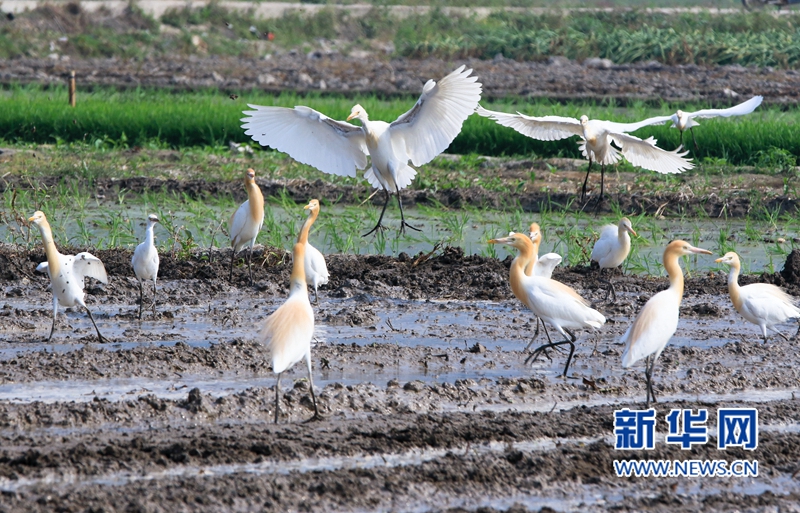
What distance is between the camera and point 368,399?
5.37 meters

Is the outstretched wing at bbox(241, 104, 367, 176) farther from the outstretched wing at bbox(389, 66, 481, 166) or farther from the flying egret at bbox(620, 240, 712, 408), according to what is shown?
the flying egret at bbox(620, 240, 712, 408)

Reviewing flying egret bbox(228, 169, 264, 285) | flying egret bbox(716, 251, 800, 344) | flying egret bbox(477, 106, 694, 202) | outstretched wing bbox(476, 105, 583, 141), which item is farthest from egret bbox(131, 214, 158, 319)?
outstretched wing bbox(476, 105, 583, 141)

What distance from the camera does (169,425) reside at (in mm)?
4953

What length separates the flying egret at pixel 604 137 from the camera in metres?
9.98

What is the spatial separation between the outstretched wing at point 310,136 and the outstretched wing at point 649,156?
281cm

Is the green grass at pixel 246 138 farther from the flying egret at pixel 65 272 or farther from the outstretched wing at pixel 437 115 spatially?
the flying egret at pixel 65 272

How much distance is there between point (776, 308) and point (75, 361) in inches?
179

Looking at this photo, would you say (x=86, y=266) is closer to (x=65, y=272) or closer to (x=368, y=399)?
(x=65, y=272)

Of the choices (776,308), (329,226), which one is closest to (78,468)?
(776,308)

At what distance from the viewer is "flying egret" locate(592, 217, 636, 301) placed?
7738mm

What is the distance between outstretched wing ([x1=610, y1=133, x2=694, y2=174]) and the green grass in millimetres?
2834

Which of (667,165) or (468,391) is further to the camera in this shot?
(667,165)

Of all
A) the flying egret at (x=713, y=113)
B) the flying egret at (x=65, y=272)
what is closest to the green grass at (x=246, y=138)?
the flying egret at (x=713, y=113)

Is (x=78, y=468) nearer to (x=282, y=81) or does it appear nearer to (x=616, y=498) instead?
(x=616, y=498)
